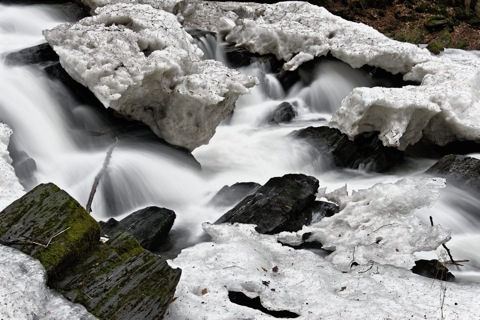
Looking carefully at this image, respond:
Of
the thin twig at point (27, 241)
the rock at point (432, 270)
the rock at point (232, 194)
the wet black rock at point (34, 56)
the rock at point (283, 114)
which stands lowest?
the rock at point (283, 114)

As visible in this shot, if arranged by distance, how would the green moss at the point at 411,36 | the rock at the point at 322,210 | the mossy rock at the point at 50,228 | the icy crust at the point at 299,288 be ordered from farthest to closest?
the green moss at the point at 411,36, the rock at the point at 322,210, the icy crust at the point at 299,288, the mossy rock at the point at 50,228

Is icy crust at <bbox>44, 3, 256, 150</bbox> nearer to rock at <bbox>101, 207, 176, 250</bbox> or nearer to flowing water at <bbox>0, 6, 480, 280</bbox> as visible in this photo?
flowing water at <bbox>0, 6, 480, 280</bbox>

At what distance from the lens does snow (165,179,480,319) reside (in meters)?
3.62

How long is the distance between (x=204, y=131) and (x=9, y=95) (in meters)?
2.80

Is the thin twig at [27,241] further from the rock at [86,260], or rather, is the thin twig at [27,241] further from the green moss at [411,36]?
the green moss at [411,36]

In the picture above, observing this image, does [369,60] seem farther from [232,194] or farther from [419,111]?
[232,194]

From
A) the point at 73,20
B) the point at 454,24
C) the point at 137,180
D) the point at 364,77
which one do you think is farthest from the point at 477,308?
the point at 454,24

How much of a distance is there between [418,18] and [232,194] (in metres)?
13.4

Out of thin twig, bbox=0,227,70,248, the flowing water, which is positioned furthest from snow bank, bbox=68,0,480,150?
thin twig, bbox=0,227,70,248

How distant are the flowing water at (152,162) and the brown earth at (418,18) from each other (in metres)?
8.12

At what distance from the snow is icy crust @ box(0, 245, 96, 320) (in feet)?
2.40

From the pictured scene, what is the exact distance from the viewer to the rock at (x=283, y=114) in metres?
9.65

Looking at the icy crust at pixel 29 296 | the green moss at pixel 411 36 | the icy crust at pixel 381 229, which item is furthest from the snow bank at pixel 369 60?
the icy crust at pixel 29 296

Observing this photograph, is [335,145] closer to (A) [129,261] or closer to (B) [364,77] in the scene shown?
(B) [364,77]
